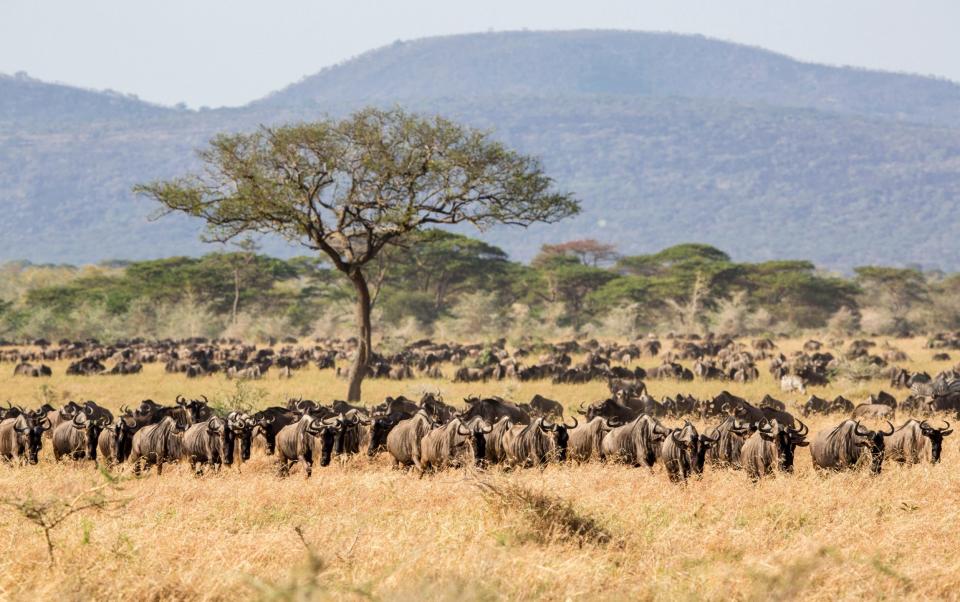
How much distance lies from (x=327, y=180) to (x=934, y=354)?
78.1ft

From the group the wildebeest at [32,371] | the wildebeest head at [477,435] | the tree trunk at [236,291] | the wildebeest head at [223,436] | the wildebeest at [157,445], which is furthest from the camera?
the tree trunk at [236,291]

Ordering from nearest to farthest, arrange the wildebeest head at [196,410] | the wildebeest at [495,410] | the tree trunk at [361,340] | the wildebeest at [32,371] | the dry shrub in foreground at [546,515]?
the dry shrub in foreground at [546,515] → the wildebeest head at [196,410] → the wildebeest at [495,410] → the tree trunk at [361,340] → the wildebeest at [32,371]

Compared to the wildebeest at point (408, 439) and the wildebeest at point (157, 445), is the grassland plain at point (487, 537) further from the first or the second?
the wildebeest at point (157, 445)

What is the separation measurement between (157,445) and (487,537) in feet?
20.7

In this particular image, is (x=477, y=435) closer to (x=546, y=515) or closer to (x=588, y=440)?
(x=588, y=440)

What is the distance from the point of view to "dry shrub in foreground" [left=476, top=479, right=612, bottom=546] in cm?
854

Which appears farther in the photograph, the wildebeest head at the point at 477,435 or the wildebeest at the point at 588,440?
the wildebeest at the point at 588,440

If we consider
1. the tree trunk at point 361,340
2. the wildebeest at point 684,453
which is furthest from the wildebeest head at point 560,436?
the tree trunk at point 361,340

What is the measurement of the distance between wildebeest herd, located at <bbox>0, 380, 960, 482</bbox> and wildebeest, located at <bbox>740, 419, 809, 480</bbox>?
1cm

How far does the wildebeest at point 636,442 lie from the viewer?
12.3 m

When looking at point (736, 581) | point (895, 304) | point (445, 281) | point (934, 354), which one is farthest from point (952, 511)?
point (895, 304)

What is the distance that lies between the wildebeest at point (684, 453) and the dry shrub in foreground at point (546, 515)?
281 cm

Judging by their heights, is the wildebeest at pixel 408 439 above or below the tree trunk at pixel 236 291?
above

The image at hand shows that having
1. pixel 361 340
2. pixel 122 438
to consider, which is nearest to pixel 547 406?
pixel 361 340
